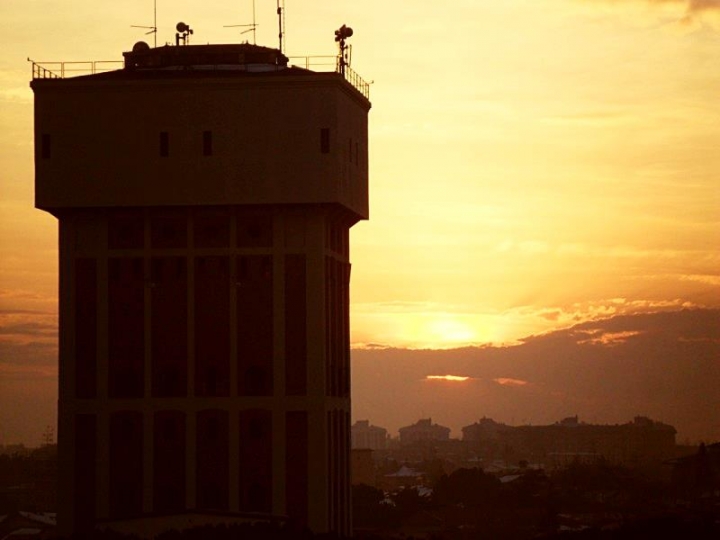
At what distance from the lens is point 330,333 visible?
278ft

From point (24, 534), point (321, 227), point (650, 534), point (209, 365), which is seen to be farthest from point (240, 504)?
point (24, 534)

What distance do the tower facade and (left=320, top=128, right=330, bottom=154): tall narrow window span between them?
64 millimetres

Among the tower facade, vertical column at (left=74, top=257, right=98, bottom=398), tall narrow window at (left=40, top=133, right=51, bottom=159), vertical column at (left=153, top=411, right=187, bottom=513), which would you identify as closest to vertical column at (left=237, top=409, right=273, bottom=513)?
the tower facade

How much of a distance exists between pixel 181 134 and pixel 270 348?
10.7 meters

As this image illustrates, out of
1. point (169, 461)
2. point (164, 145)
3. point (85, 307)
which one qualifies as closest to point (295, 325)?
point (169, 461)

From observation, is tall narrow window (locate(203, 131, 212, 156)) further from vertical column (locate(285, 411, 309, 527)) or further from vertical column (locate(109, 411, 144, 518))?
vertical column (locate(285, 411, 309, 527))

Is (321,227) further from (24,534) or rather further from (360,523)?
(360,523)

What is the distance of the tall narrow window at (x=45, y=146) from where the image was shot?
272ft

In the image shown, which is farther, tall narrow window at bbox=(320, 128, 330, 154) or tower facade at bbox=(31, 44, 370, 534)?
tall narrow window at bbox=(320, 128, 330, 154)

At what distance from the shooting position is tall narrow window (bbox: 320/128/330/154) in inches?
3226

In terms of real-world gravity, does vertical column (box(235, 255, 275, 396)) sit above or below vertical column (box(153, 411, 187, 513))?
above

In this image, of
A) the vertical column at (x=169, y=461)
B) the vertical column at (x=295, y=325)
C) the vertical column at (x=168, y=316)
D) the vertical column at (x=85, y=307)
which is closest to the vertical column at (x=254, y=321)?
the vertical column at (x=295, y=325)

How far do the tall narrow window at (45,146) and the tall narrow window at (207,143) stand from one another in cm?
721

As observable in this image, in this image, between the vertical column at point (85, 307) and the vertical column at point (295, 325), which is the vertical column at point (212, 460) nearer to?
the vertical column at point (295, 325)
